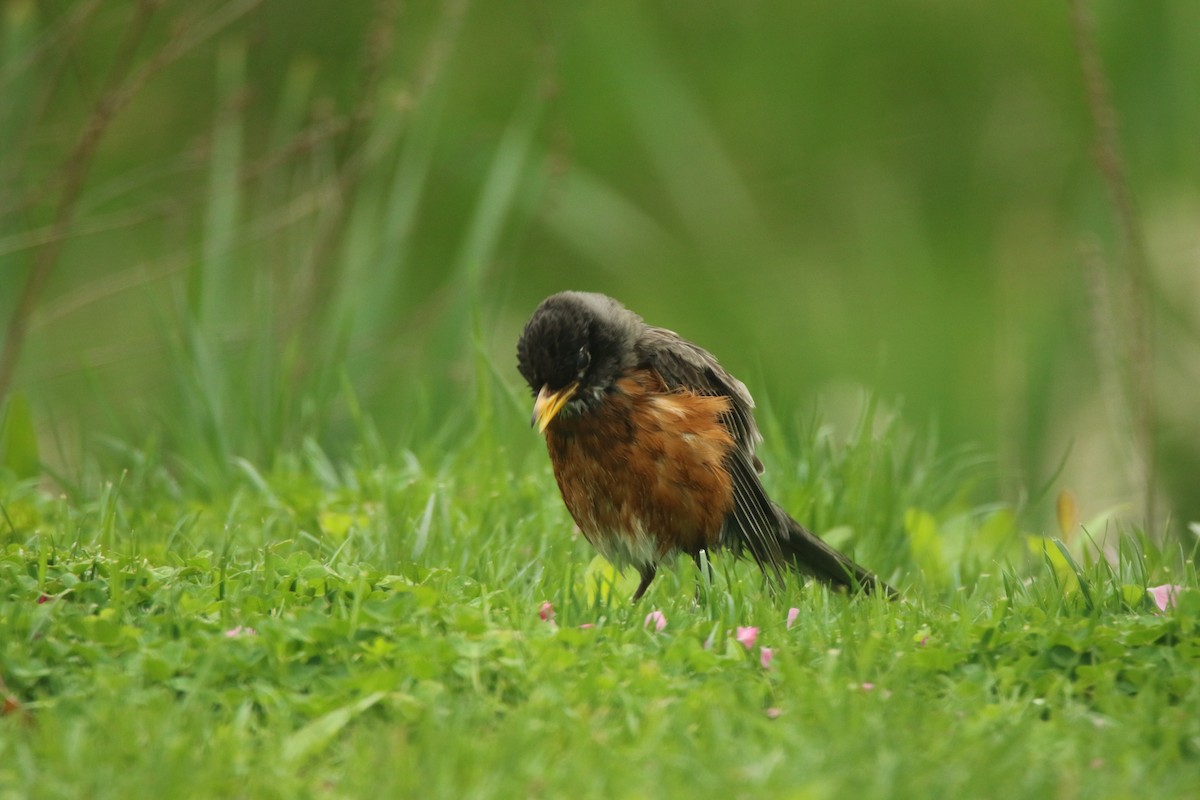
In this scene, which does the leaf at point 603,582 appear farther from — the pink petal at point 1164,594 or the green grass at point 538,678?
the pink petal at point 1164,594

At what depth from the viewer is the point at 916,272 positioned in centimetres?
1012

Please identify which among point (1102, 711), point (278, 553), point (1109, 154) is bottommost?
point (278, 553)

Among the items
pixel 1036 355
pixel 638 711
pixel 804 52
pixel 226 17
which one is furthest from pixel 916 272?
pixel 638 711

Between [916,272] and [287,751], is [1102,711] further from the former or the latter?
[916,272]

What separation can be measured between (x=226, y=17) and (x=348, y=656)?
4.70m

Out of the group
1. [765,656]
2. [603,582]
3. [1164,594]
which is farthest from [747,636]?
[1164,594]

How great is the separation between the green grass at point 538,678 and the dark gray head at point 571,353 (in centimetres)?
57

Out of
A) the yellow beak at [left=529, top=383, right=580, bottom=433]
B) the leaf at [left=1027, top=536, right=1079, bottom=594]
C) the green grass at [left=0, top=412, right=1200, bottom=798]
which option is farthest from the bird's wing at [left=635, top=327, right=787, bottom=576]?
the leaf at [left=1027, top=536, right=1079, bottom=594]

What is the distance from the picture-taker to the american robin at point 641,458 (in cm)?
538

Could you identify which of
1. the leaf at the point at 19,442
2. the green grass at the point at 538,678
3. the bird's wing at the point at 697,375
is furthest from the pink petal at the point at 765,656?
the leaf at the point at 19,442

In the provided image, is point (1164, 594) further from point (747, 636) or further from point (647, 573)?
point (647, 573)

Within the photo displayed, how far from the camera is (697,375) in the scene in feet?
18.8

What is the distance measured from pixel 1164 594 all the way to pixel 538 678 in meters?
2.03

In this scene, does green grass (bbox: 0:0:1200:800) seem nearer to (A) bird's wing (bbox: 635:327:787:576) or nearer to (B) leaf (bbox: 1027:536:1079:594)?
(B) leaf (bbox: 1027:536:1079:594)
